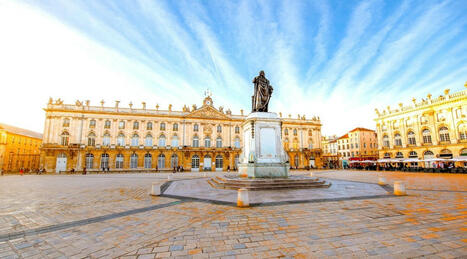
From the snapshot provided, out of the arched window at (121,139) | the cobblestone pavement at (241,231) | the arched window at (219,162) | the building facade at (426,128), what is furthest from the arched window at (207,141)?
the building facade at (426,128)

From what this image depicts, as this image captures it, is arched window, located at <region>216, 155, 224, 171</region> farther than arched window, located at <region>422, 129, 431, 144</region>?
Yes

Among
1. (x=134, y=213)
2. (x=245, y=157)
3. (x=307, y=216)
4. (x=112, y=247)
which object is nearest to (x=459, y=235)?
(x=307, y=216)

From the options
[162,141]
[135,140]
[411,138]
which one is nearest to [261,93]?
[162,141]

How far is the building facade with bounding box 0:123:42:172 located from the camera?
40.1 m

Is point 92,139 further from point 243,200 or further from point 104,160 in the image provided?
point 243,200

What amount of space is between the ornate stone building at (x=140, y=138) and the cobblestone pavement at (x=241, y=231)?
33.3 m

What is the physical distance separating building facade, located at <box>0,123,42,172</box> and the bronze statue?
4829cm

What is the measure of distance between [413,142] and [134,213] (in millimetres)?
49679

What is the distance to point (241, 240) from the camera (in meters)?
3.64

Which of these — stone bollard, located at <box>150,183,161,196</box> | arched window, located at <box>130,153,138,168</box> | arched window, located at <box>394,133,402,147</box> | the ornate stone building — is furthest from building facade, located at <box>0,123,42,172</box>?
arched window, located at <box>394,133,402,147</box>

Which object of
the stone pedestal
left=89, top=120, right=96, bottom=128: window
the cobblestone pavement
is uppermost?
left=89, top=120, right=96, bottom=128: window

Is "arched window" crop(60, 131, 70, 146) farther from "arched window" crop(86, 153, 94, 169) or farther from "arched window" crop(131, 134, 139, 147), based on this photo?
"arched window" crop(131, 134, 139, 147)

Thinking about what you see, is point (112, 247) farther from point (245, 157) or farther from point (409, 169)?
point (409, 169)

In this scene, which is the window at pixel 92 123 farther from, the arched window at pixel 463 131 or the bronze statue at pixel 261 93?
the arched window at pixel 463 131
